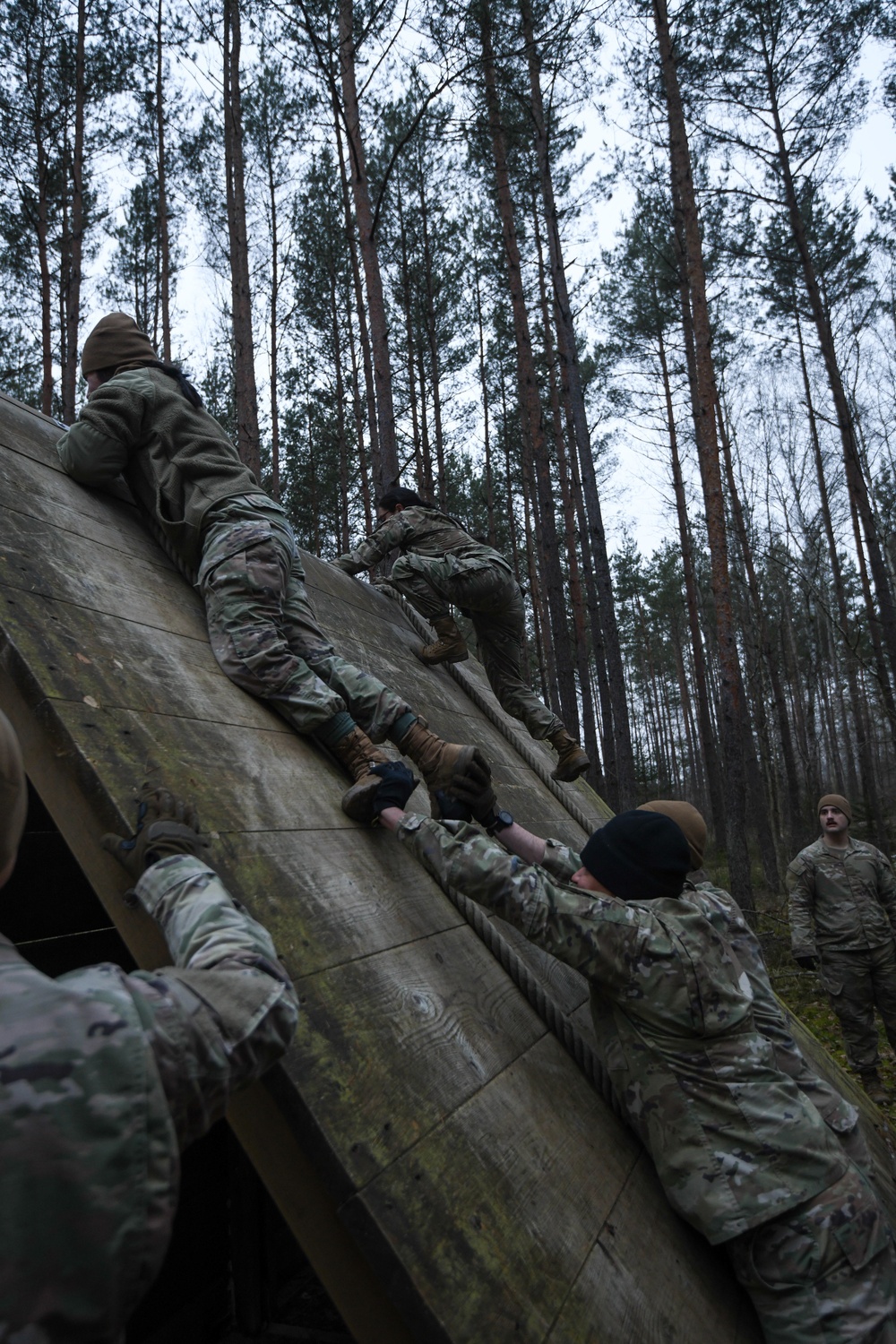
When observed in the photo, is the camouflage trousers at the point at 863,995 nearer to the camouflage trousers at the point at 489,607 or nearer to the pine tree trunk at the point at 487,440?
the camouflage trousers at the point at 489,607

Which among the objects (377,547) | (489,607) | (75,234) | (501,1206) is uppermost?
(75,234)

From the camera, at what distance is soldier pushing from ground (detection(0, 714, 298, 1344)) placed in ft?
3.14

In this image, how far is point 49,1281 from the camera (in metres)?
0.96

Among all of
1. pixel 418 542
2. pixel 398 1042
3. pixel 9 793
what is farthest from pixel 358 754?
pixel 418 542

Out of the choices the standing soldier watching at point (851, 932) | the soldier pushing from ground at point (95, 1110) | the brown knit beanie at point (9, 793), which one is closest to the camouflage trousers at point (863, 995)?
the standing soldier watching at point (851, 932)

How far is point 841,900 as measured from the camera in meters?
6.63

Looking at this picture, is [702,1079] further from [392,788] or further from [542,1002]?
[392,788]

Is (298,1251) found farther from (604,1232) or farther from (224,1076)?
(224,1076)

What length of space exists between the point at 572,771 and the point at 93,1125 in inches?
190

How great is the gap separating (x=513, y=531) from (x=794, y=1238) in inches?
850

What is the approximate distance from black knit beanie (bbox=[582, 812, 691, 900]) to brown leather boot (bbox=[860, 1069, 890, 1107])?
523cm

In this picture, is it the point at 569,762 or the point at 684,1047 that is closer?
the point at 684,1047

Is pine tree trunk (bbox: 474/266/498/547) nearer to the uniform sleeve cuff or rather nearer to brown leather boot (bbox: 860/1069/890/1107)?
brown leather boot (bbox: 860/1069/890/1107)

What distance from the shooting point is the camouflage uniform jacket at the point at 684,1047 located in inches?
85.5
